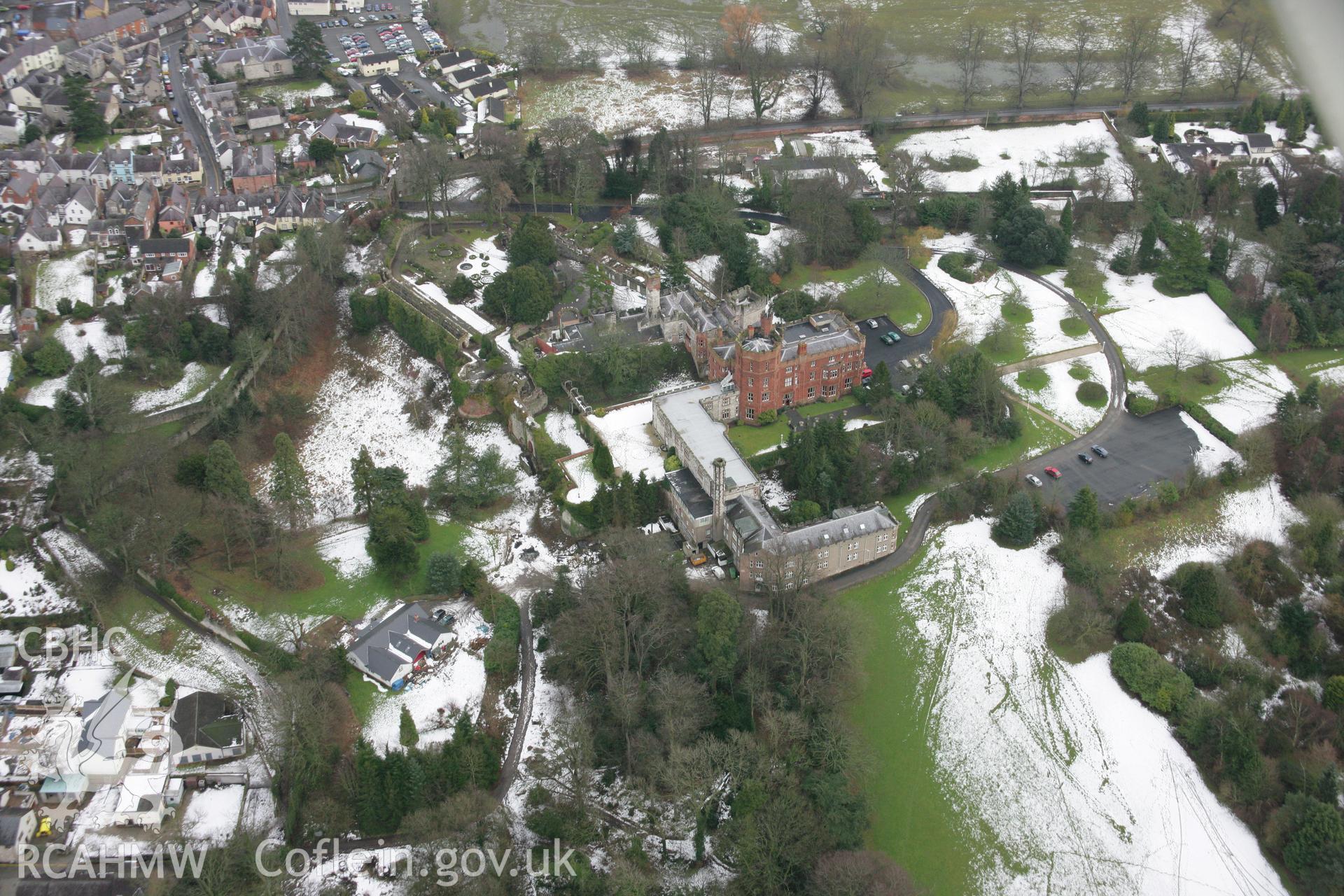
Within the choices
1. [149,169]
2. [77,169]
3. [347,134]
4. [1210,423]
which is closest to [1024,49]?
[1210,423]

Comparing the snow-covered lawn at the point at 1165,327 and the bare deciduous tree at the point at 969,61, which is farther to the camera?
the bare deciduous tree at the point at 969,61

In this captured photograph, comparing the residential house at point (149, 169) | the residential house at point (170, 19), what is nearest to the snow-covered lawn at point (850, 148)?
the residential house at point (149, 169)

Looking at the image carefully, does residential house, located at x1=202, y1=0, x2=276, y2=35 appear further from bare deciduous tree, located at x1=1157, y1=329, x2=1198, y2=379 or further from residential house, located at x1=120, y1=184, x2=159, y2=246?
bare deciduous tree, located at x1=1157, y1=329, x2=1198, y2=379

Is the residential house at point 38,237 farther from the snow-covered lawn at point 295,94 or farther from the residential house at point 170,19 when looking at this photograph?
the residential house at point 170,19

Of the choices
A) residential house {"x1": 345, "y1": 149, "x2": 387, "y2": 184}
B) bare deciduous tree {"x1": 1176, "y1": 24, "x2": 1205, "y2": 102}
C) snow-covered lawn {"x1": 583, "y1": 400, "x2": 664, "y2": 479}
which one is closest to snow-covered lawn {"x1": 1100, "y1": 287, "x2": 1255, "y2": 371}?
snow-covered lawn {"x1": 583, "y1": 400, "x2": 664, "y2": 479}

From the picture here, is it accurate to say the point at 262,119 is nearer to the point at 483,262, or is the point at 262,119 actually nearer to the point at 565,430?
the point at 483,262

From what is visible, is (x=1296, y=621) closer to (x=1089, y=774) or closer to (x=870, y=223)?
(x=1089, y=774)
